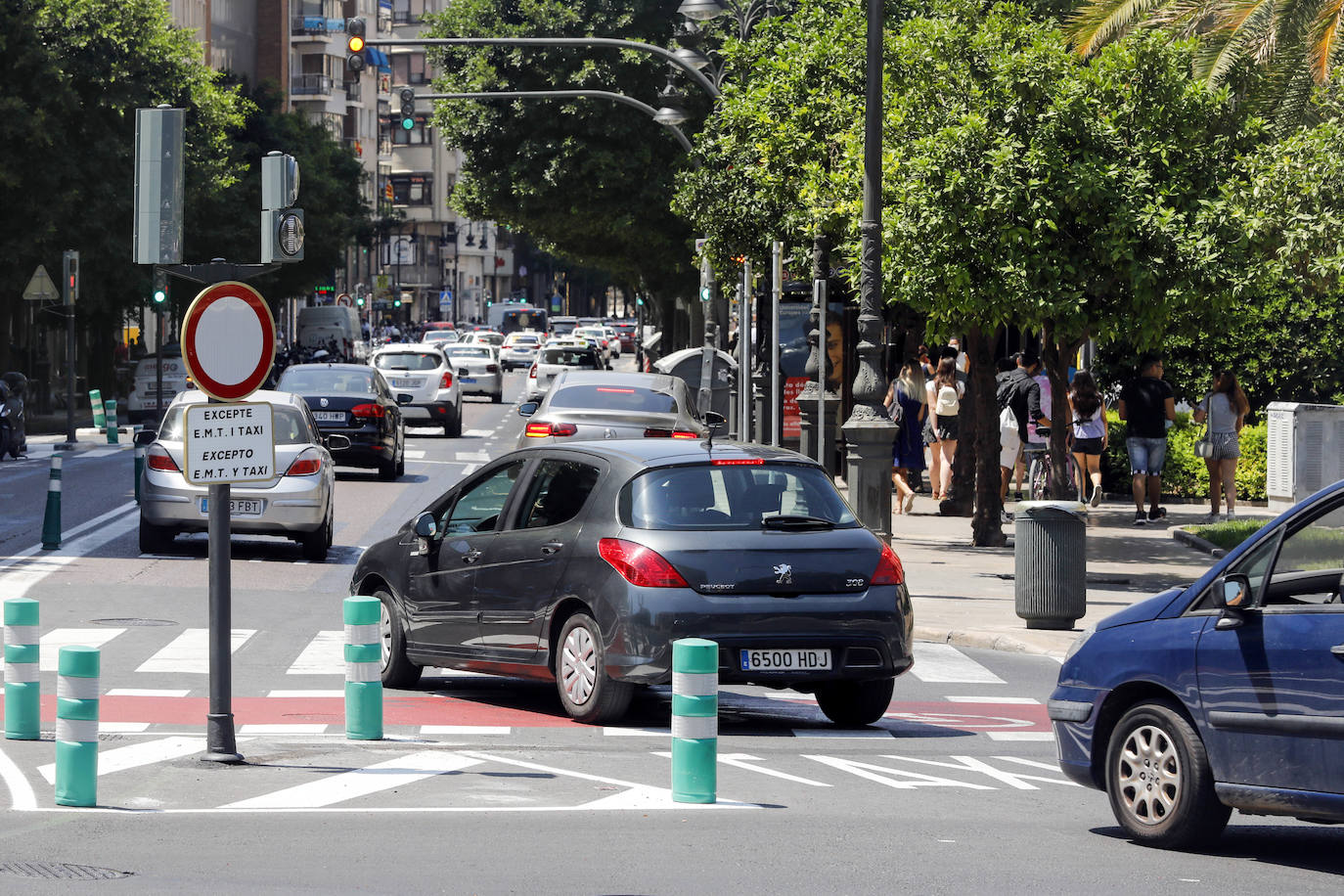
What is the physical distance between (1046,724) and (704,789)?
3611 millimetres

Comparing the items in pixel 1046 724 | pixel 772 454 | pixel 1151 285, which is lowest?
pixel 1046 724

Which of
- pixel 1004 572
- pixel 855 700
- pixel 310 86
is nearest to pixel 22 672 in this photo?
pixel 855 700

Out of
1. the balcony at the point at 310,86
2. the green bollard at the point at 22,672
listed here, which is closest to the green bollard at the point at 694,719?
the green bollard at the point at 22,672

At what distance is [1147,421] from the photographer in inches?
941

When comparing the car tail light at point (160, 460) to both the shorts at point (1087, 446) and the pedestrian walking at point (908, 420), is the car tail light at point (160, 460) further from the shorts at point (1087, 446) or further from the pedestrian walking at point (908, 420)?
the shorts at point (1087, 446)

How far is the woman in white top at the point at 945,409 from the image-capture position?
25578 mm

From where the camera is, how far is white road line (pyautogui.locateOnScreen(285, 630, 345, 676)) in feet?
43.2

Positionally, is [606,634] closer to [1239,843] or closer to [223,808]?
[223,808]

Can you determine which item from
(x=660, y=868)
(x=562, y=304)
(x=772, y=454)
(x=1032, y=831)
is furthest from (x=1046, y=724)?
(x=562, y=304)

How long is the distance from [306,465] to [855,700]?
9.77 metres

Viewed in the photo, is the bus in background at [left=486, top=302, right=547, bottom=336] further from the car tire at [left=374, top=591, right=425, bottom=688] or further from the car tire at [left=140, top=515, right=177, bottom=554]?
the car tire at [left=374, top=591, right=425, bottom=688]

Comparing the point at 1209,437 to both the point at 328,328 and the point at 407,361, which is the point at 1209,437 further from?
the point at 328,328

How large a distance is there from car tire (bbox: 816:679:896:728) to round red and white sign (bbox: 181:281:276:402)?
3.39 m

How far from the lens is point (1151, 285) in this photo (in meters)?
18.8
